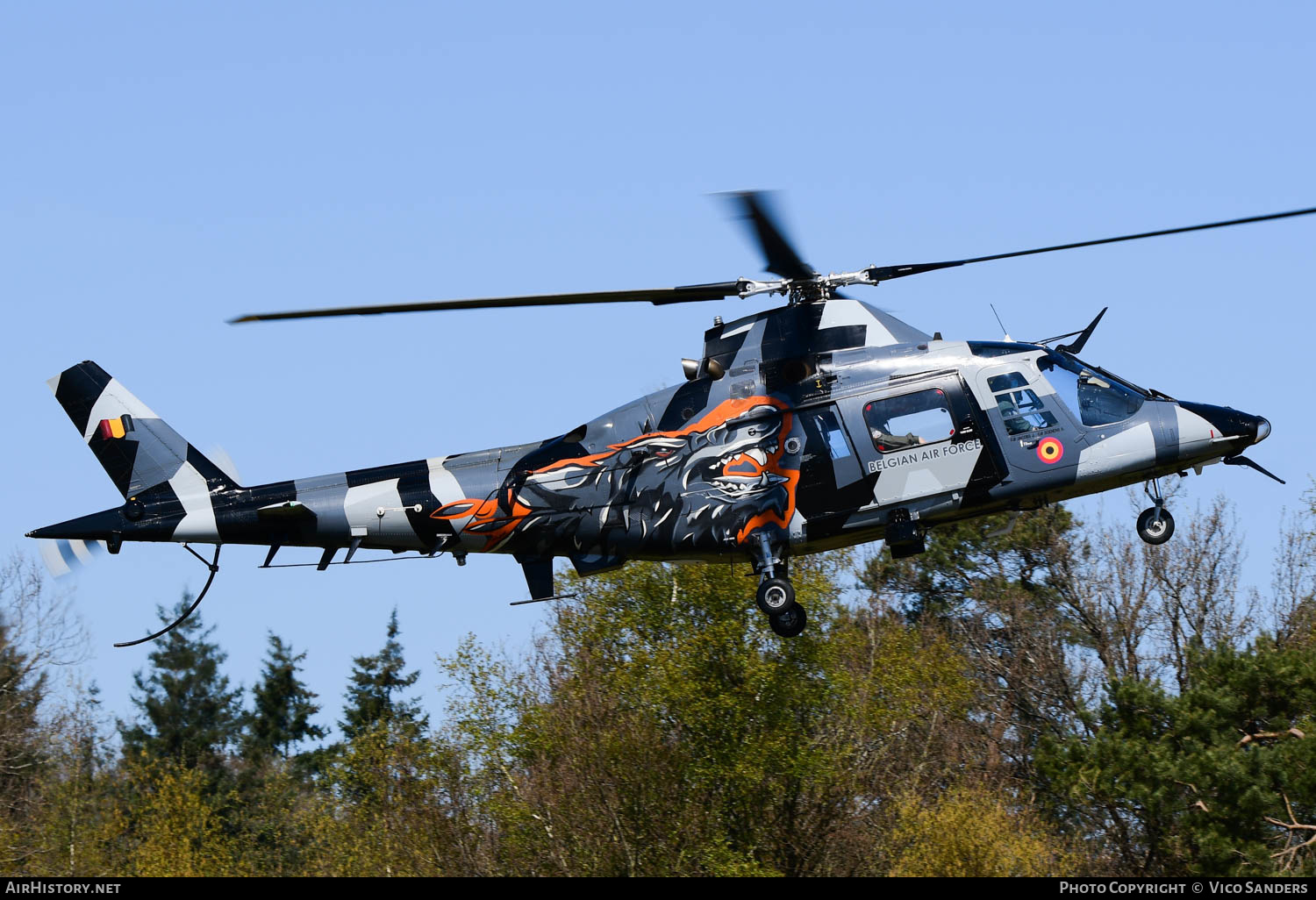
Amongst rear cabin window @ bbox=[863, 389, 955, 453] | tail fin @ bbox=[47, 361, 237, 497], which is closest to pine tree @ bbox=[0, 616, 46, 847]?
tail fin @ bbox=[47, 361, 237, 497]

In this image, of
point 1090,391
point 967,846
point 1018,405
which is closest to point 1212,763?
point 967,846

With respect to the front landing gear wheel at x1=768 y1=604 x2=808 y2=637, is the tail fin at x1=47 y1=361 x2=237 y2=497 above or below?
above

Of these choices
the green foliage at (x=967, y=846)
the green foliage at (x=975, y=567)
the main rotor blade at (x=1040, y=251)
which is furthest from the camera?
the green foliage at (x=975, y=567)

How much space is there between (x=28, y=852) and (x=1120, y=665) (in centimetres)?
2928

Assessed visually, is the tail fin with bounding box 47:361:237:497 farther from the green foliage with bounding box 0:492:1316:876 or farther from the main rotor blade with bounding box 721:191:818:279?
the green foliage with bounding box 0:492:1316:876

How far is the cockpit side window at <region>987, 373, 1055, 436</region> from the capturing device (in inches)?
770

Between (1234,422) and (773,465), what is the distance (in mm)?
5500

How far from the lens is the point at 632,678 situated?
39.2 m

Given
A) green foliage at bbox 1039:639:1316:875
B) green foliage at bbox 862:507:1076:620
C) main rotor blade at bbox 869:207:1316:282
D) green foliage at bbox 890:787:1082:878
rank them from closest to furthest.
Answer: main rotor blade at bbox 869:207:1316:282, green foliage at bbox 1039:639:1316:875, green foliage at bbox 890:787:1082:878, green foliage at bbox 862:507:1076:620

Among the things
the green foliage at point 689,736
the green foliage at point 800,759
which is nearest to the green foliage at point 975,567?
the green foliage at point 800,759

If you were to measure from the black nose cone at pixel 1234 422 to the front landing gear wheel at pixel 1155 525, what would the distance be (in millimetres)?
1141

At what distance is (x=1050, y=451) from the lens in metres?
19.5

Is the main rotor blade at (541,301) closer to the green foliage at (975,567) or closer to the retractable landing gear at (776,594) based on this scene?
the retractable landing gear at (776,594)

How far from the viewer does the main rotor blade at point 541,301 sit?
59.1 ft
